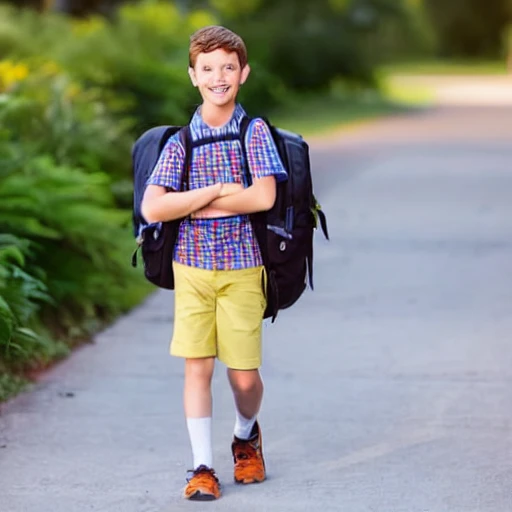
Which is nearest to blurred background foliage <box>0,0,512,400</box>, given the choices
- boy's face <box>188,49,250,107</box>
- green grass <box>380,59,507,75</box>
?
boy's face <box>188,49,250,107</box>

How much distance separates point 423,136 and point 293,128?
82.6 inches

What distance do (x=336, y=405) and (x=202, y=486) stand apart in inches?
62.5

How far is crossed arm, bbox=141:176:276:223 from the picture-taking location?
16.3ft

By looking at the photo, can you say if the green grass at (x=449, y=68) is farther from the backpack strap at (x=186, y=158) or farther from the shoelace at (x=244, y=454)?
the backpack strap at (x=186, y=158)

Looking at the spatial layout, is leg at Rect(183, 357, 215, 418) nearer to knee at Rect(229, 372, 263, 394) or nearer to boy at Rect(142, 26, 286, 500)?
boy at Rect(142, 26, 286, 500)

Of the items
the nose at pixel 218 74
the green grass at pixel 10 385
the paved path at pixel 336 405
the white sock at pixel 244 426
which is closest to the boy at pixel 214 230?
the nose at pixel 218 74

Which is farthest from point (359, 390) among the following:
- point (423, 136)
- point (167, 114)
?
point (423, 136)

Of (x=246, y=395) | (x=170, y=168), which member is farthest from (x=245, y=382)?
(x=170, y=168)

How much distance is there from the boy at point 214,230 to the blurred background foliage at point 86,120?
44.8 inches

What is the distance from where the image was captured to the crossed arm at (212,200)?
498 cm

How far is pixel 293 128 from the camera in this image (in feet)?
74.1

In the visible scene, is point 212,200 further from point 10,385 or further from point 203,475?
point 10,385

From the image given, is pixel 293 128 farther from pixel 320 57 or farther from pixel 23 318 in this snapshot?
pixel 23 318

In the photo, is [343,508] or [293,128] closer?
[343,508]
